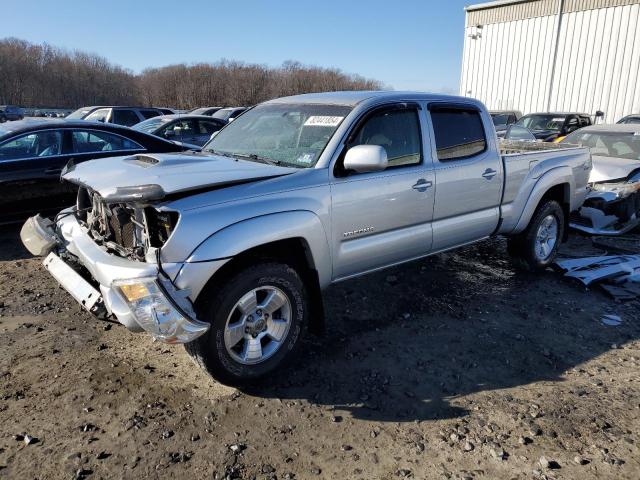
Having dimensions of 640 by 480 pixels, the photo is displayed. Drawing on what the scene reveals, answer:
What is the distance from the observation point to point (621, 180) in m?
7.30

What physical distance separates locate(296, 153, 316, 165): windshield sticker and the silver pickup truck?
0.01 meters

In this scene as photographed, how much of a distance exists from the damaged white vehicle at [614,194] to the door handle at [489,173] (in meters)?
3.14

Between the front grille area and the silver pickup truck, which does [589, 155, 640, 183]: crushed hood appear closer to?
the silver pickup truck

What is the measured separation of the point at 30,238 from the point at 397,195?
2.84 metres

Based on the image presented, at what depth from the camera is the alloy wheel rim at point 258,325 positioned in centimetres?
317

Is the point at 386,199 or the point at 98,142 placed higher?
the point at 98,142

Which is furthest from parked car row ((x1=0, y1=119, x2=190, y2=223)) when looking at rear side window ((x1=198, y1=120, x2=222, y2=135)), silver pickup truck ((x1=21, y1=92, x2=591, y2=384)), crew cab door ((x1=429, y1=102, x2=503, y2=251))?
rear side window ((x1=198, y1=120, x2=222, y2=135))

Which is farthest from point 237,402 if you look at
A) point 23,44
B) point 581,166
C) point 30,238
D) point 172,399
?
point 23,44

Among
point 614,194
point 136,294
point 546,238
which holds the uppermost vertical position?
point 136,294

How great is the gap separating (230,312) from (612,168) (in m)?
6.84

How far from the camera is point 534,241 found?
5.58m

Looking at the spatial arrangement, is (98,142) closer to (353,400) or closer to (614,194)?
(353,400)

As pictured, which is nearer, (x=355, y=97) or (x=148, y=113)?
(x=355, y=97)

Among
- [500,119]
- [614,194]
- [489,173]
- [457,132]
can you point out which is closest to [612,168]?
[614,194]
